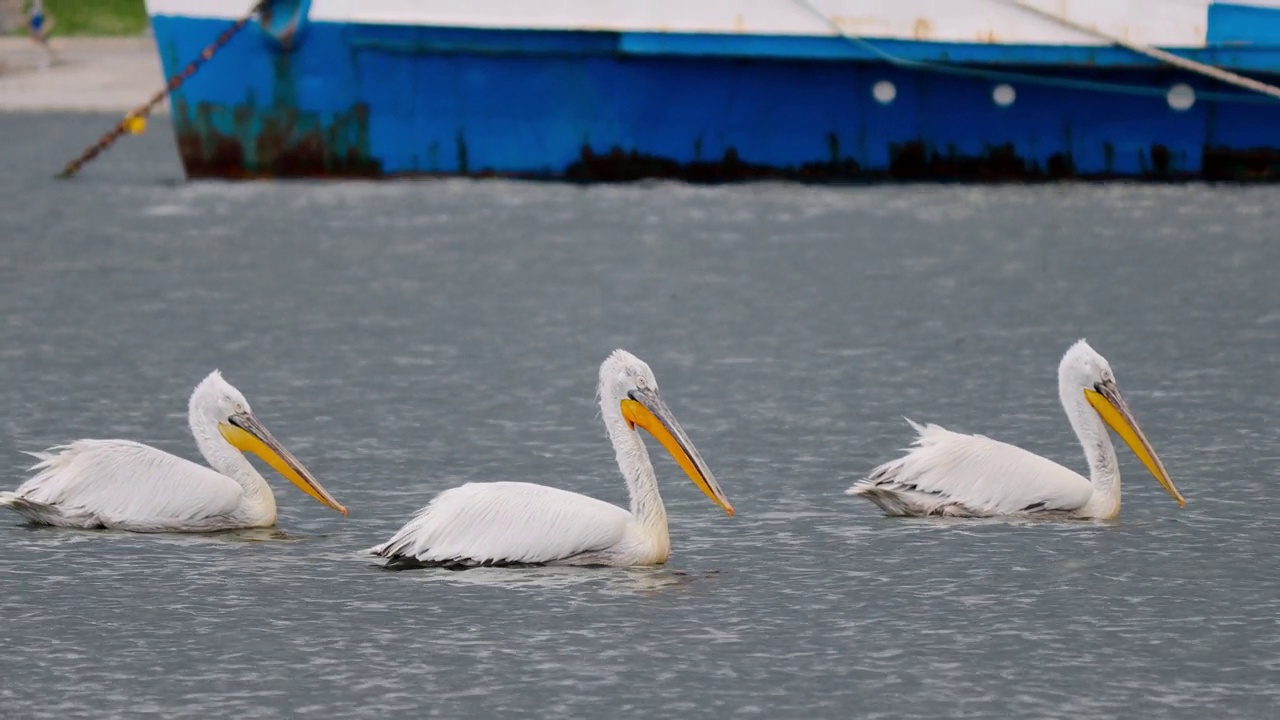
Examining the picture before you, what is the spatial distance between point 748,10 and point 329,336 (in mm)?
14015

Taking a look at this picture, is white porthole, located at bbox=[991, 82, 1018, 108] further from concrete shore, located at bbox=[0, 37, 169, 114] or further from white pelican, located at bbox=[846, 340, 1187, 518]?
concrete shore, located at bbox=[0, 37, 169, 114]

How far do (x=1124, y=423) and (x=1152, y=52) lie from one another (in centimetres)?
1966

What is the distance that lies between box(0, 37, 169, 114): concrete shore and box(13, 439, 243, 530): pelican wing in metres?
41.9

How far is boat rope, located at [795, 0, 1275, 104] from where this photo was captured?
3416 cm

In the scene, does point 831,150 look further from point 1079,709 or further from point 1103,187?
point 1079,709

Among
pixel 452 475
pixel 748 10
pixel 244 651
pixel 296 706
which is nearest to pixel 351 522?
pixel 452 475

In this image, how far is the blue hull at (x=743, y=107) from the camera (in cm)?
3481

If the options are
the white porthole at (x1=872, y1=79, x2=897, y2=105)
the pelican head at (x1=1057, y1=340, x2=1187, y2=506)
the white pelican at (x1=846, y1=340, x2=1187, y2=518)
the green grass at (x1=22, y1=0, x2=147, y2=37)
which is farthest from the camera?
the green grass at (x1=22, y1=0, x2=147, y2=37)

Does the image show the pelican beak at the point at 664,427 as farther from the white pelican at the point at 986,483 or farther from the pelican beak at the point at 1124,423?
the pelican beak at the point at 1124,423

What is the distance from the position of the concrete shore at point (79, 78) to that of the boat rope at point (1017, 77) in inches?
936

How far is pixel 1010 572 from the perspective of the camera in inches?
480

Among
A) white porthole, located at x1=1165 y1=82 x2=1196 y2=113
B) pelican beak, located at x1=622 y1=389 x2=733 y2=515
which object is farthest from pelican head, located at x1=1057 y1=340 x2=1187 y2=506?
white porthole, located at x1=1165 y1=82 x2=1196 y2=113

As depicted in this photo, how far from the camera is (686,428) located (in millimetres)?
16750

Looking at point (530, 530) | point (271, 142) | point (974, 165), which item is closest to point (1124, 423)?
point (530, 530)
